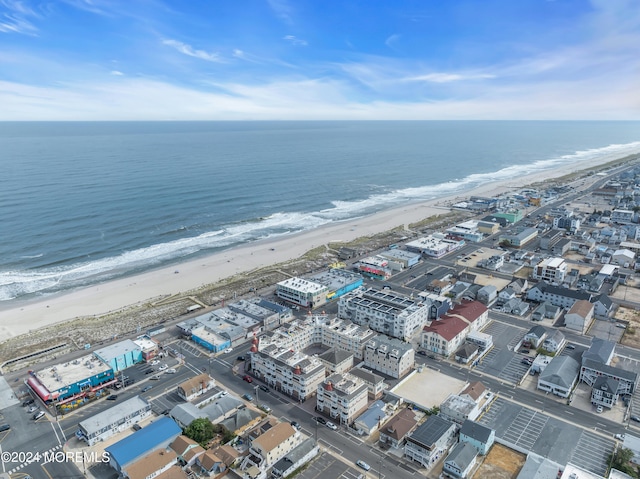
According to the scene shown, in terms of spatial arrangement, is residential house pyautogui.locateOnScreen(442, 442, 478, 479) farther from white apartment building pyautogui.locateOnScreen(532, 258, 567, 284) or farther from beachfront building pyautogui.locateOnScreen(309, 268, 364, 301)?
white apartment building pyautogui.locateOnScreen(532, 258, 567, 284)

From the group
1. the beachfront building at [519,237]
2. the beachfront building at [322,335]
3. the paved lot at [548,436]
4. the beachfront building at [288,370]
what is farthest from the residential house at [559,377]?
the beachfront building at [519,237]

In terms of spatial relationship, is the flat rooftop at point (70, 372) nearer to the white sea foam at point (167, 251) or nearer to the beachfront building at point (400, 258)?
the white sea foam at point (167, 251)

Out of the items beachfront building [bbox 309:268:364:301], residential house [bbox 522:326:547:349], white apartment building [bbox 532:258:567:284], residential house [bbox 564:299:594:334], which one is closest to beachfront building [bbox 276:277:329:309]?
beachfront building [bbox 309:268:364:301]

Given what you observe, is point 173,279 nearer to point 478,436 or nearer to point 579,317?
point 478,436

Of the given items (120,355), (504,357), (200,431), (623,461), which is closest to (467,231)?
(504,357)

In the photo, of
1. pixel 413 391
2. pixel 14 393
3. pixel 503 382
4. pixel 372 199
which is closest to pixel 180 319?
pixel 14 393

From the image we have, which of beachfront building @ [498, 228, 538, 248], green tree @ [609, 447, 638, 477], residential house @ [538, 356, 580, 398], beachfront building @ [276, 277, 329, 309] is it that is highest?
beachfront building @ [498, 228, 538, 248]
